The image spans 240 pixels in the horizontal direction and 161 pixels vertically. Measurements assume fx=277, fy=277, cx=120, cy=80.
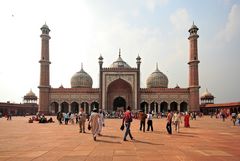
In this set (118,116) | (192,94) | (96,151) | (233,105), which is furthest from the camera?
(192,94)

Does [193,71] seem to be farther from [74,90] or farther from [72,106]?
[72,106]

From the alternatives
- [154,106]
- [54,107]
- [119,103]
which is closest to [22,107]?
[54,107]

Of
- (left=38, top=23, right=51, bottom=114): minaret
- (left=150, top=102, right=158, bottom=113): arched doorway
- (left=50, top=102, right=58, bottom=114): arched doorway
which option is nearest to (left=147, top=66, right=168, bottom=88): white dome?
(left=150, top=102, right=158, bottom=113): arched doorway

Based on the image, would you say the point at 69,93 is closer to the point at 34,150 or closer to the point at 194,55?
the point at 194,55

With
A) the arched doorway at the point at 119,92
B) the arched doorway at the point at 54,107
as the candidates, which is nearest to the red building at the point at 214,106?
the arched doorway at the point at 119,92

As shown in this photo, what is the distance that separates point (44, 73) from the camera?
4181cm

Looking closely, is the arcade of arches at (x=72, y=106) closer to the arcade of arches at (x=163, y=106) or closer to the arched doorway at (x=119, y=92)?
the arched doorway at (x=119, y=92)

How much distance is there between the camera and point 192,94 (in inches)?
1623

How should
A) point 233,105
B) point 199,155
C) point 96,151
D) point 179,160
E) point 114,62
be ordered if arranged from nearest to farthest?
point 179,160
point 199,155
point 96,151
point 233,105
point 114,62

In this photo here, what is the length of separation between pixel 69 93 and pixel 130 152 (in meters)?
36.6

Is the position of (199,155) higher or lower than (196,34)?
lower

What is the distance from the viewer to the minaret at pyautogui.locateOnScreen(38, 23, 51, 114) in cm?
4072

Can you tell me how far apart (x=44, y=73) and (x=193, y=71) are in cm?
2249

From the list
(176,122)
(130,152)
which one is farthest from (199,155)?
(176,122)
